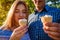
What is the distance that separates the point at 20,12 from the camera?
7.21 ft

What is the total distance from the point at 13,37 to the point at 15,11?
0.71 ft

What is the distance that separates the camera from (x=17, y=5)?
7.25ft

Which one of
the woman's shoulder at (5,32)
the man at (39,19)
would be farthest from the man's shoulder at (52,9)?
the woman's shoulder at (5,32)

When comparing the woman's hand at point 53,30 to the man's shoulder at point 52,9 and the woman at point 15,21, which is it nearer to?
the man's shoulder at point 52,9

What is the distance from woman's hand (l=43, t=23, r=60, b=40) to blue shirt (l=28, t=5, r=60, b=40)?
0.34 ft

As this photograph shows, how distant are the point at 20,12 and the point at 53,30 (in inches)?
14.5

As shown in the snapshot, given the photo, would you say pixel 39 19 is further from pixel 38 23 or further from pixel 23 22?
pixel 23 22

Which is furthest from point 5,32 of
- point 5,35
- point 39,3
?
point 39,3

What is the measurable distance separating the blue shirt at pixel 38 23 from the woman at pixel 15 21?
0.18ft

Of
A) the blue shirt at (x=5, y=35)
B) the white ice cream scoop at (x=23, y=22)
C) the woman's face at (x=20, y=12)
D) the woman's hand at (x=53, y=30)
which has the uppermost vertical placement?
the woman's face at (x=20, y=12)

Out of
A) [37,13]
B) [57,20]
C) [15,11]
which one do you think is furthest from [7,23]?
[57,20]

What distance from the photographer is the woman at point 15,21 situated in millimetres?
2182

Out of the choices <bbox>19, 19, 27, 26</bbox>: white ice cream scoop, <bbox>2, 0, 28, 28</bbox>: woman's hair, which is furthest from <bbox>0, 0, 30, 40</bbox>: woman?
<bbox>19, 19, 27, 26</bbox>: white ice cream scoop

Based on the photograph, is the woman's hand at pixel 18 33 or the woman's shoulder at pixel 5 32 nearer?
the woman's hand at pixel 18 33
